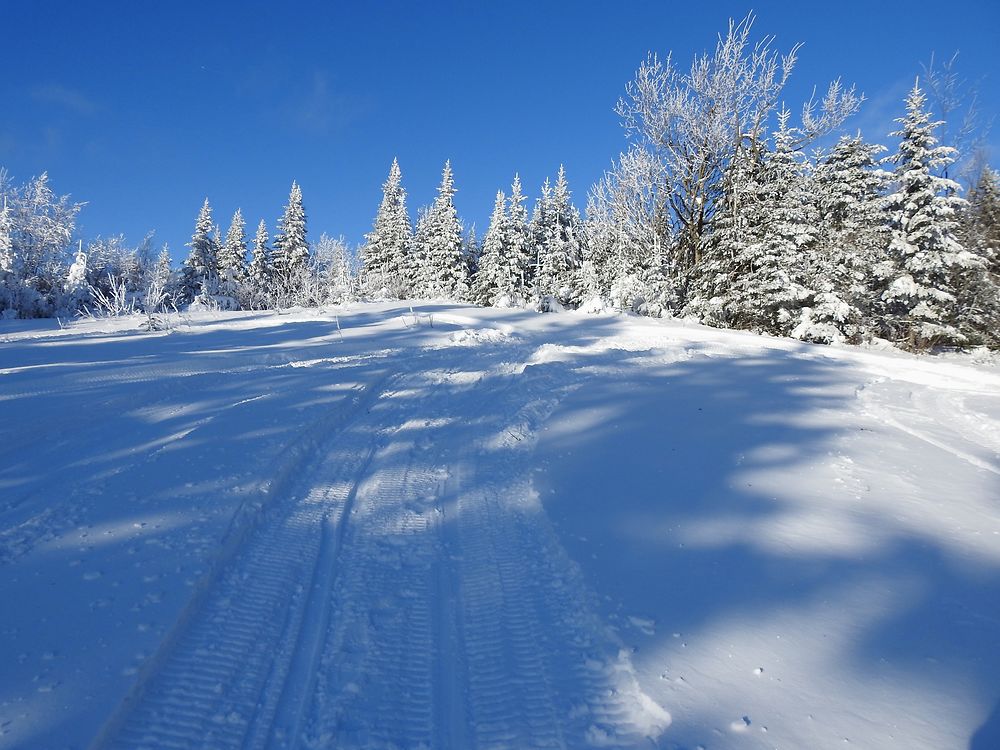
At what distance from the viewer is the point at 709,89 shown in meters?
18.4

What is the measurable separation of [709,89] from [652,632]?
69.8 ft

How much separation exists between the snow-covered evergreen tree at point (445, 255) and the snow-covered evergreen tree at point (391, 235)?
8.61 ft

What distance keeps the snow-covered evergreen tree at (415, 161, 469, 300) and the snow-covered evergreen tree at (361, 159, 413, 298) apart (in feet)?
8.61

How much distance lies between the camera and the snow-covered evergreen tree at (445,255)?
34.7 metres

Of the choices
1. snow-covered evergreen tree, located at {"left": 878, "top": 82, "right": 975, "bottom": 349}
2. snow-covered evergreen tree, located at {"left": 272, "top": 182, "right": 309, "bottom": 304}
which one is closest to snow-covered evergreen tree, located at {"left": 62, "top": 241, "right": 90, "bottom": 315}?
snow-covered evergreen tree, located at {"left": 272, "top": 182, "right": 309, "bottom": 304}

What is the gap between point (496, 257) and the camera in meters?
32.6

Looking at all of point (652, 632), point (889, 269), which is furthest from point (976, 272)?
point (652, 632)

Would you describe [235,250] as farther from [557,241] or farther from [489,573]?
[489,573]

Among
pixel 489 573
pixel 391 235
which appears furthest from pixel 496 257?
pixel 489 573

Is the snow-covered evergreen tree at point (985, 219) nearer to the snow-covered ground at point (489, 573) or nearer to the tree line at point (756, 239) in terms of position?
the tree line at point (756, 239)

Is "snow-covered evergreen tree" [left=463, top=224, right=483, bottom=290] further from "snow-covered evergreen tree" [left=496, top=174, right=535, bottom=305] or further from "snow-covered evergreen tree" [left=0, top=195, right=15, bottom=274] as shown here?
"snow-covered evergreen tree" [left=0, top=195, right=15, bottom=274]

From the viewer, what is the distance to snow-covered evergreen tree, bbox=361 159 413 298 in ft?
129

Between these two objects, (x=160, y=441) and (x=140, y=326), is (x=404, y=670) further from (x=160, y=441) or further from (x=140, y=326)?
(x=140, y=326)

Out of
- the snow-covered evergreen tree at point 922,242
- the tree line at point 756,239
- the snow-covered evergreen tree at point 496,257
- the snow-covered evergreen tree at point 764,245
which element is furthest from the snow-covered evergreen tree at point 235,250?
the snow-covered evergreen tree at point 922,242
